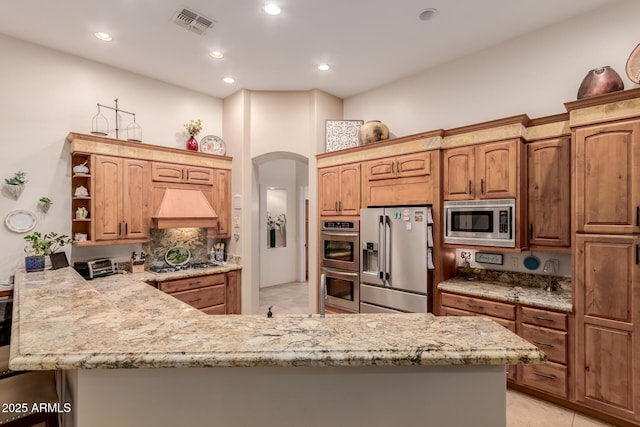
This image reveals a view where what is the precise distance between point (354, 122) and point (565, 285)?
3.07 metres

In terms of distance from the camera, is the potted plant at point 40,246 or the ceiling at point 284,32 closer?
the ceiling at point 284,32

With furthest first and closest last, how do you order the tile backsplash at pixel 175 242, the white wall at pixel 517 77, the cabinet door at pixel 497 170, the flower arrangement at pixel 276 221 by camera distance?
the flower arrangement at pixel 276 221 → the tile backsplash at pixel 175 242 → the cabinet door at pixel 497 170 → the white wall at pixel 517 77

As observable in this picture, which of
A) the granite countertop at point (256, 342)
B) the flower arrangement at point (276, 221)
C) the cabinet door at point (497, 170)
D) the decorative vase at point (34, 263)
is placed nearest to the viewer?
the granite countertop at point (256, 342)

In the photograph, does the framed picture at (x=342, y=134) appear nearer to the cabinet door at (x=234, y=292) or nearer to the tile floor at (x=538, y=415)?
the cabinet door at (x=234, y=292)

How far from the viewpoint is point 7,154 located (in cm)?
320

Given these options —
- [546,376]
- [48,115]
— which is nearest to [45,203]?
[48,115]

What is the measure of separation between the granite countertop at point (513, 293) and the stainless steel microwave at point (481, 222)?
0.44 m

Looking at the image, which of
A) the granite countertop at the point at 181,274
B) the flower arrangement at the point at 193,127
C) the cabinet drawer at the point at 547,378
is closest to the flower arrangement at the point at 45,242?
the granite countertop at the point at 181,274

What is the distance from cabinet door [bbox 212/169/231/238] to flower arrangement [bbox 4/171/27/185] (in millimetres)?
2026

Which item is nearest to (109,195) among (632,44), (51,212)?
(51,212)

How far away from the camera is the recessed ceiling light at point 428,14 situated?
110 inches

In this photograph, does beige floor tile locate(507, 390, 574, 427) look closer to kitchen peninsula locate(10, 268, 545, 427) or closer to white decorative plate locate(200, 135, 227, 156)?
kitchen peninsula locate(10, 268, 545, 427)

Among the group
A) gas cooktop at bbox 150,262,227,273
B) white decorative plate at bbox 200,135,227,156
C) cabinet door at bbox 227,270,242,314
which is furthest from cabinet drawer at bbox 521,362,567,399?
white decorative plate at bbox 200,135,227,156

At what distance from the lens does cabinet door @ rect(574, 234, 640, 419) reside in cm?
227
